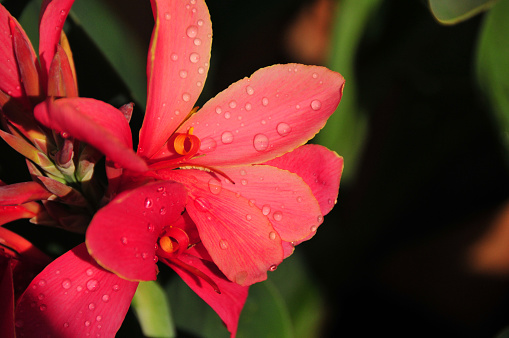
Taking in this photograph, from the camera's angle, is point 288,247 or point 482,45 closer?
point 288,247

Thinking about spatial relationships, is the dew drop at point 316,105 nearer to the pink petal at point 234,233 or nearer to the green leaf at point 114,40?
the pink petal at point 234,233

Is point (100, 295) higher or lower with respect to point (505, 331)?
higher

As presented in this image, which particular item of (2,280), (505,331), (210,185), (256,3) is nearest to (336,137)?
(256,3)

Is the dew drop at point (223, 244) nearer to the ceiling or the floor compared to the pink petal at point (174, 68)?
nearer to the floor

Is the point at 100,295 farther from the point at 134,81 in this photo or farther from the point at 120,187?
the point at 134,81

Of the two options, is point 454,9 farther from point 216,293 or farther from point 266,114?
point 216,293

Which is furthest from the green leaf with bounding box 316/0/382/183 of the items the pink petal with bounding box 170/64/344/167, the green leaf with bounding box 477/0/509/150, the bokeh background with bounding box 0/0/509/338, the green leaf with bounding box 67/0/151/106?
the pink petal with bounding box 170/64/344/167

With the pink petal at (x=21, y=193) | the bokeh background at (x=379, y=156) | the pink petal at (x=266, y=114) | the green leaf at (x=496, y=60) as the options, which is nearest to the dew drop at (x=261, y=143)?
the pink petal at (x=266, y=114)

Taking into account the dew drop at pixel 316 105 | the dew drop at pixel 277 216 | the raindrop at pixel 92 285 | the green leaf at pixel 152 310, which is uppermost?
the dew drop at pixel 316 105

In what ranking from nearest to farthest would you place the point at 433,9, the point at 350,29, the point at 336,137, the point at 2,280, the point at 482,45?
the point at 2,280, the point at 433,9, the point at 482,45, the point at 350,29, the point at 336,137
